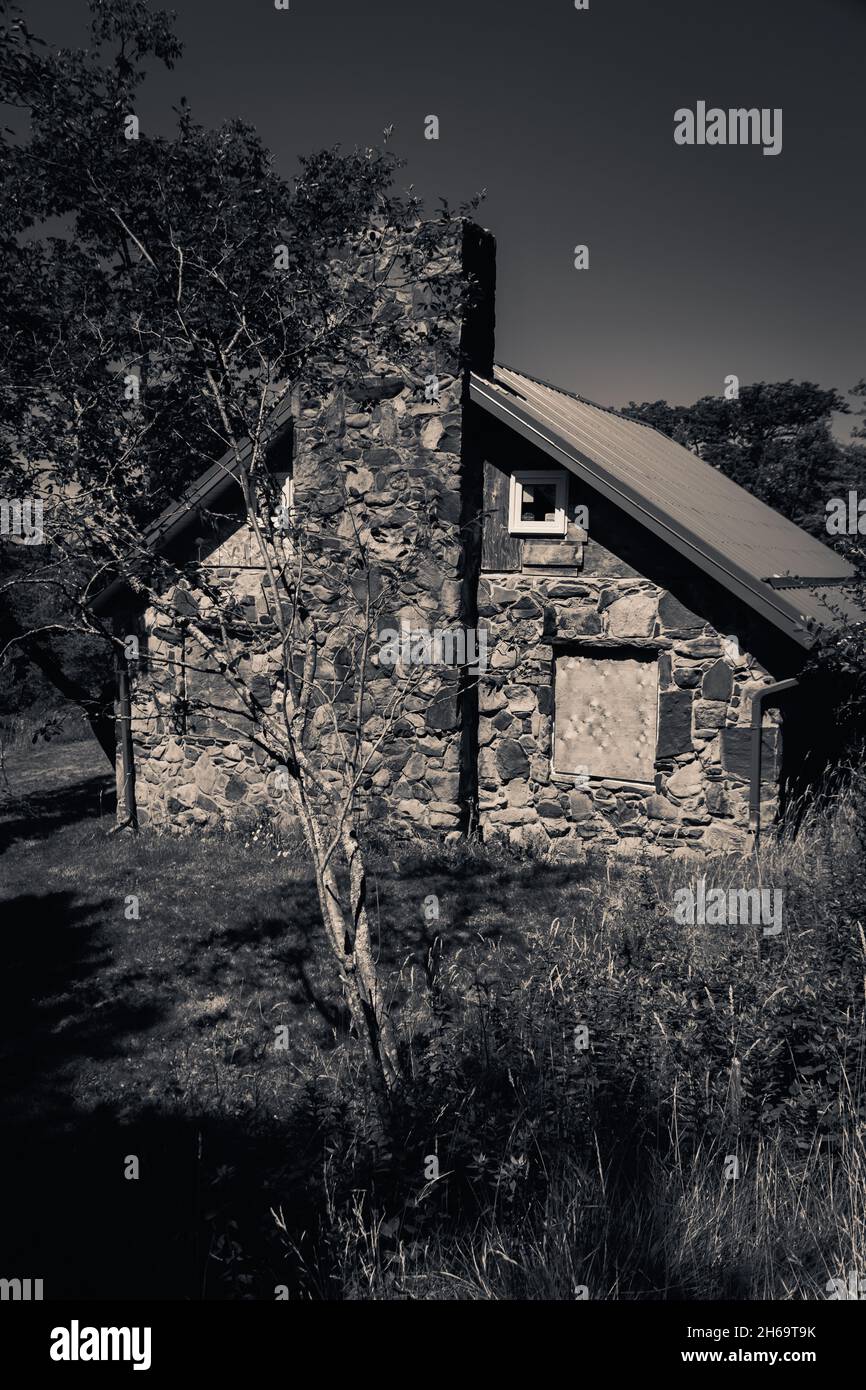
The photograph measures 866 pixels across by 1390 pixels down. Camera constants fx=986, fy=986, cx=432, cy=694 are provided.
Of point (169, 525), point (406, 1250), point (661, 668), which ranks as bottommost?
point (406, 1250)

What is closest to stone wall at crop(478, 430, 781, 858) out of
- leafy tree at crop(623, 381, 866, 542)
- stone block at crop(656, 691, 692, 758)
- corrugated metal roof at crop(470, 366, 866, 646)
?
stone block at crop(656, 691, 692, 758)

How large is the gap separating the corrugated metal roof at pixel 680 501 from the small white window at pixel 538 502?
552 millimetres

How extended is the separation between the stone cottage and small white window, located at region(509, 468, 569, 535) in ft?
0.08

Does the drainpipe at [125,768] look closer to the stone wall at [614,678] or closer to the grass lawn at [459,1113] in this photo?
the grass lawn at [459,1113]

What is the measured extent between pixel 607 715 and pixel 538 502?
2717 mm

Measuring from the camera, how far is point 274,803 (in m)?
13.2

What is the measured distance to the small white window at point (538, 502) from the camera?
11719mm

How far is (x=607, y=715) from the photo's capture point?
38.5ft

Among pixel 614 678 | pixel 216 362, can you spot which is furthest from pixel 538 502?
pixel 216 362

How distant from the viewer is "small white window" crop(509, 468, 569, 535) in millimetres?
11719

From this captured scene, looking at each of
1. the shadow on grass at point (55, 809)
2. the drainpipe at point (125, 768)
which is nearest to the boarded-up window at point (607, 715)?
the drainpipe at point (125, 768)

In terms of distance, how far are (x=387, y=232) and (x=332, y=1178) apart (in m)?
8.05
